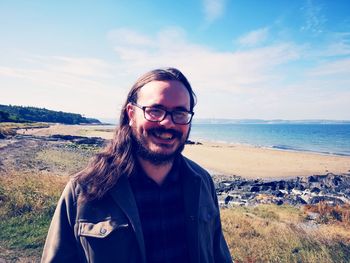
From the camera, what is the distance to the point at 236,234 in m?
6.72

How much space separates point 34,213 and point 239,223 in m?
4.86

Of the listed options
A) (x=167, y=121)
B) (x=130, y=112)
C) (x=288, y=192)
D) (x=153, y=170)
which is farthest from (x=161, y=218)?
(x=288, y=192)

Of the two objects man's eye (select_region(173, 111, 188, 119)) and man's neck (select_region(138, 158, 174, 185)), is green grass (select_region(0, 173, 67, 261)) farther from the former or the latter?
man's eye (select_region(173, 111, 188, 119))

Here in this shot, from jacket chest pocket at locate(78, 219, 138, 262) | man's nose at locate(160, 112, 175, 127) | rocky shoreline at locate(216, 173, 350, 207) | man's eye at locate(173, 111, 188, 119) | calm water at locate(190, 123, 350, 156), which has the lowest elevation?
calm water at locate(190, 123, 350, 156)

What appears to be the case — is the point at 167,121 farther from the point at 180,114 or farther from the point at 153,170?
the point at 153,170

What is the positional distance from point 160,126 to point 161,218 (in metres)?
0.69

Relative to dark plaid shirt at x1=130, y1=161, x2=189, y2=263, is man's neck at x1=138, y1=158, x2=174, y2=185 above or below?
above

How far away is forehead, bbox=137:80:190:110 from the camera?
2.28 metres

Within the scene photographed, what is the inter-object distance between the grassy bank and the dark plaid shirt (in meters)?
3.56

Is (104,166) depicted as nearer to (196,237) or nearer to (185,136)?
(185,136)

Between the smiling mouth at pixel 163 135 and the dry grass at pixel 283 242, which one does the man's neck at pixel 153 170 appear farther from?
the dry grass at pixel 283 242

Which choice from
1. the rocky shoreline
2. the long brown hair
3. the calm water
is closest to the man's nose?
the long brown hair

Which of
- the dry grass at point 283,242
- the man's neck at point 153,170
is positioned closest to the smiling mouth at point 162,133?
the man's neck at point 153,170

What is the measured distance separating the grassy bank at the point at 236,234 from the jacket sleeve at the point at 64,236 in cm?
336
